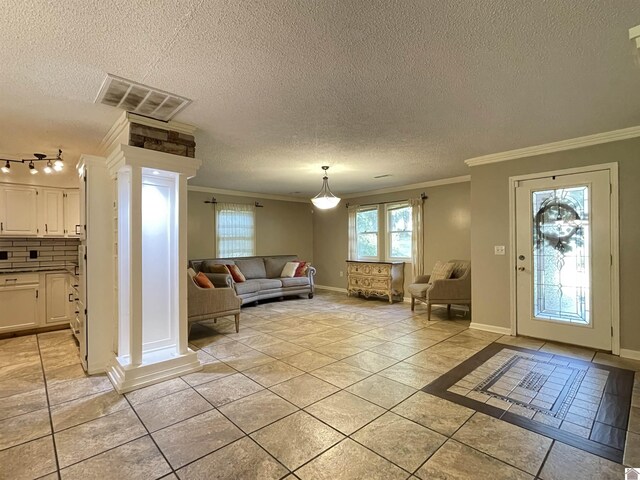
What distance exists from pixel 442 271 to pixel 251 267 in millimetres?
3941

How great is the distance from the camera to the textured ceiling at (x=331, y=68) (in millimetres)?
1605

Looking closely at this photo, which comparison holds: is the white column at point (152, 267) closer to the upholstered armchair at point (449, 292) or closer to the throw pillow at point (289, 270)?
the upholstered armchair at point (449, 292)

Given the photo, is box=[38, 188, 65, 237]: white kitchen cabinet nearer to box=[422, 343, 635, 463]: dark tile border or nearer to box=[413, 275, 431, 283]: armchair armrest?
box=[422, 343, 635, 463]: dark tile border

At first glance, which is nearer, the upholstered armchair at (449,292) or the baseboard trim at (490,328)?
the baseboard trim at (490,328)

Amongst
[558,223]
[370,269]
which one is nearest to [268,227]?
[370,269]

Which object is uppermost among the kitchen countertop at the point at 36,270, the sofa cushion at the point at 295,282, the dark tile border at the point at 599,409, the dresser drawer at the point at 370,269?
the kitchen countertop at the point at 36,270

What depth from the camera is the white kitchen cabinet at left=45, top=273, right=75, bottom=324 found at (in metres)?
4.46

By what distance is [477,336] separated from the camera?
13.6ft

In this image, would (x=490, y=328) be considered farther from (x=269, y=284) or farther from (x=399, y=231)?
(x=269, y=284)

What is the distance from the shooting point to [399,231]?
6.96m

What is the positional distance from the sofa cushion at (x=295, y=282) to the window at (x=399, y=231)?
1.93 meters

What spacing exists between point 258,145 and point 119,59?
73.3 inches

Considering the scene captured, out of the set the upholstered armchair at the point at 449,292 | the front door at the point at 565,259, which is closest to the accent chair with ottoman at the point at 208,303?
the upholstered armchair at the point at 449,292

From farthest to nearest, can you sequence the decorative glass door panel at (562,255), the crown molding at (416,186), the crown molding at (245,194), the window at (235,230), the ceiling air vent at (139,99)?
the window at (235,230)
the crown molding at (245,194)
the crown molding at (416,186)
the decorative glass door panel at (562,255)
the ceiling air vent at (139,99)
